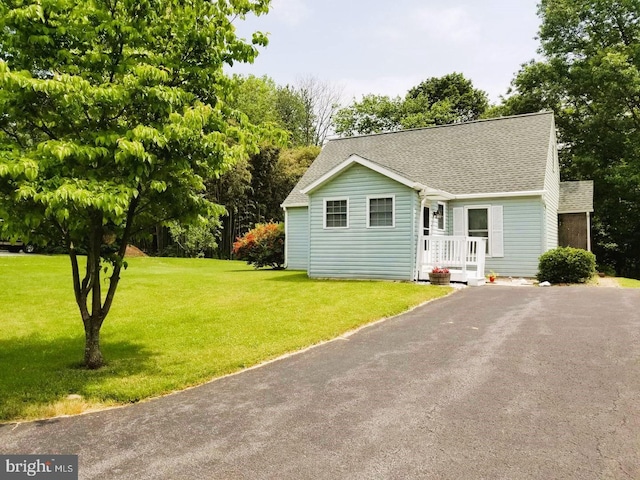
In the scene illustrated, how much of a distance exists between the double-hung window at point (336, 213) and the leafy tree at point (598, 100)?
16665mm

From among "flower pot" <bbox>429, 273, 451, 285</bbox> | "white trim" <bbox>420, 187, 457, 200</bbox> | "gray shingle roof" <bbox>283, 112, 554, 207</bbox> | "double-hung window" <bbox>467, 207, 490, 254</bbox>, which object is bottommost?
"flower pot" <bbox>429, 273, 451, 285</bbox>

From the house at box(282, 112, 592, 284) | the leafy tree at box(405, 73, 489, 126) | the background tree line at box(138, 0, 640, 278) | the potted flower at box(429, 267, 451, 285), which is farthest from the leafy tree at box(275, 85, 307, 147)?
the potted flower at box(429, 267, 451, 285)

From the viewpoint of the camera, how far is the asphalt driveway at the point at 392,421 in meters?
3.35

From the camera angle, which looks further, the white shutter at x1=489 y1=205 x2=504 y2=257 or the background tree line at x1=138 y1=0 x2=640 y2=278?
the background tree line at x1=138 y1=0 x2=640 y2=278

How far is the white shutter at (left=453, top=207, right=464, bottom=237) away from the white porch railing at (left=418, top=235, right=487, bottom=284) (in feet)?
6.88

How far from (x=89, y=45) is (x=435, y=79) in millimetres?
39573

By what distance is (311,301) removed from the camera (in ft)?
36.1

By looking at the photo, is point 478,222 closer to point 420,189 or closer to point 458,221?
point 458,221

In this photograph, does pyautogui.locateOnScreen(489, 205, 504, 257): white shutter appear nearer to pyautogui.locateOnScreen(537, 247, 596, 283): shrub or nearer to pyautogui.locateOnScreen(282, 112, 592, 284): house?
pyautogui.locateOnScreen(282, 112, 592, 284): house

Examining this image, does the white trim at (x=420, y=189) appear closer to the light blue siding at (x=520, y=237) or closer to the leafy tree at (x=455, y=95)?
the light blue siding at (x=520, y=237)

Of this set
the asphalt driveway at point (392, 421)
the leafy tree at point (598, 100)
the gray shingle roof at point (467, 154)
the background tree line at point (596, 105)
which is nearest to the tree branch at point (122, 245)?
the asphalt driveway at point (392, 421)

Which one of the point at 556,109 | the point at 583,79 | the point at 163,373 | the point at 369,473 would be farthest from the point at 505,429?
the point at 556,109

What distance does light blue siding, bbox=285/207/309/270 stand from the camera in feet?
69.2

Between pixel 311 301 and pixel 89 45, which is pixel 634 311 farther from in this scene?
pixel 89 45
